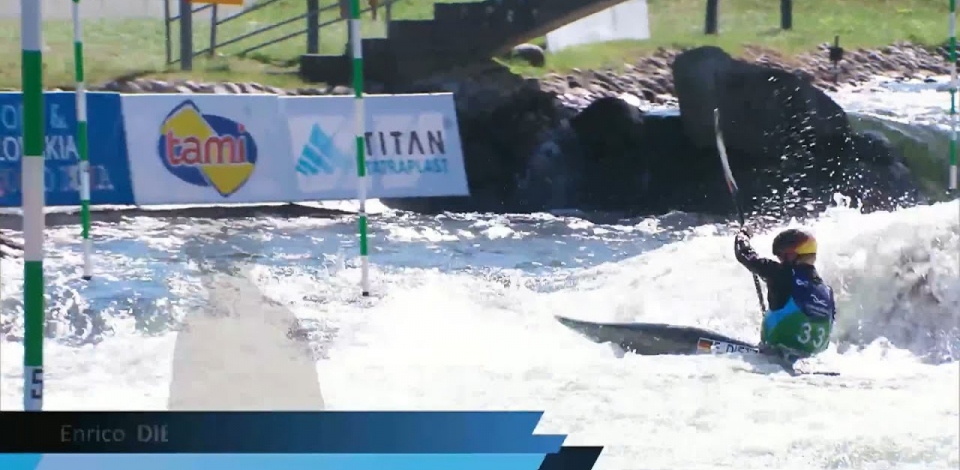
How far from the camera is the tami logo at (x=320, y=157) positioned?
3.60 metres

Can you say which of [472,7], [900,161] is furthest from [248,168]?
[900,161]

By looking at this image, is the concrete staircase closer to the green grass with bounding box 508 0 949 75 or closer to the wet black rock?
the wet black rock

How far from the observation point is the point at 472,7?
13.5 ft

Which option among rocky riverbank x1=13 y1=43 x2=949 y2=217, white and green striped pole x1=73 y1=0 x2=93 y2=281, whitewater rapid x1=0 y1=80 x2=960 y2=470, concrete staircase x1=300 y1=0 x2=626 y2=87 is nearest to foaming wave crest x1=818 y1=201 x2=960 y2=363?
whitewater rapid x1=0 y1=80 x2=960 y2=470

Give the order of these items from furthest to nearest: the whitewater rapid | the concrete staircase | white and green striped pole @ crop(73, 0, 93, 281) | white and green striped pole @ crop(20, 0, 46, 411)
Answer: the concrete staircase < white and green striped pole @ crop(73, 0, 93, 281) < the whitewater rapid < white and green striped pole @ crop(20, 0, 46, 411)

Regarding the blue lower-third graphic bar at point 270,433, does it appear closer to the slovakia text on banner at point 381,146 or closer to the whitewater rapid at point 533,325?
the whitewater rapid at point 533,325

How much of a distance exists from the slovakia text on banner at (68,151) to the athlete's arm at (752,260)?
61.8 inches

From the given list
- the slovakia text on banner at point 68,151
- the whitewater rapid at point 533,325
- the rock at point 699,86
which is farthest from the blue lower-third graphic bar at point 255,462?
the rock at point 699,86

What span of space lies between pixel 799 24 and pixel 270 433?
5.43ft

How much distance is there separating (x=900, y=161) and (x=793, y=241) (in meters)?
0.36

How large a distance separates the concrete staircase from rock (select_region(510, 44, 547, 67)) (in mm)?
31

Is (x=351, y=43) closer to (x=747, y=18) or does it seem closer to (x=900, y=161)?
(x=747, y=18)

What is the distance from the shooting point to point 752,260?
3.37 meters

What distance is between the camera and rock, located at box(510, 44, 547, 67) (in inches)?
152
